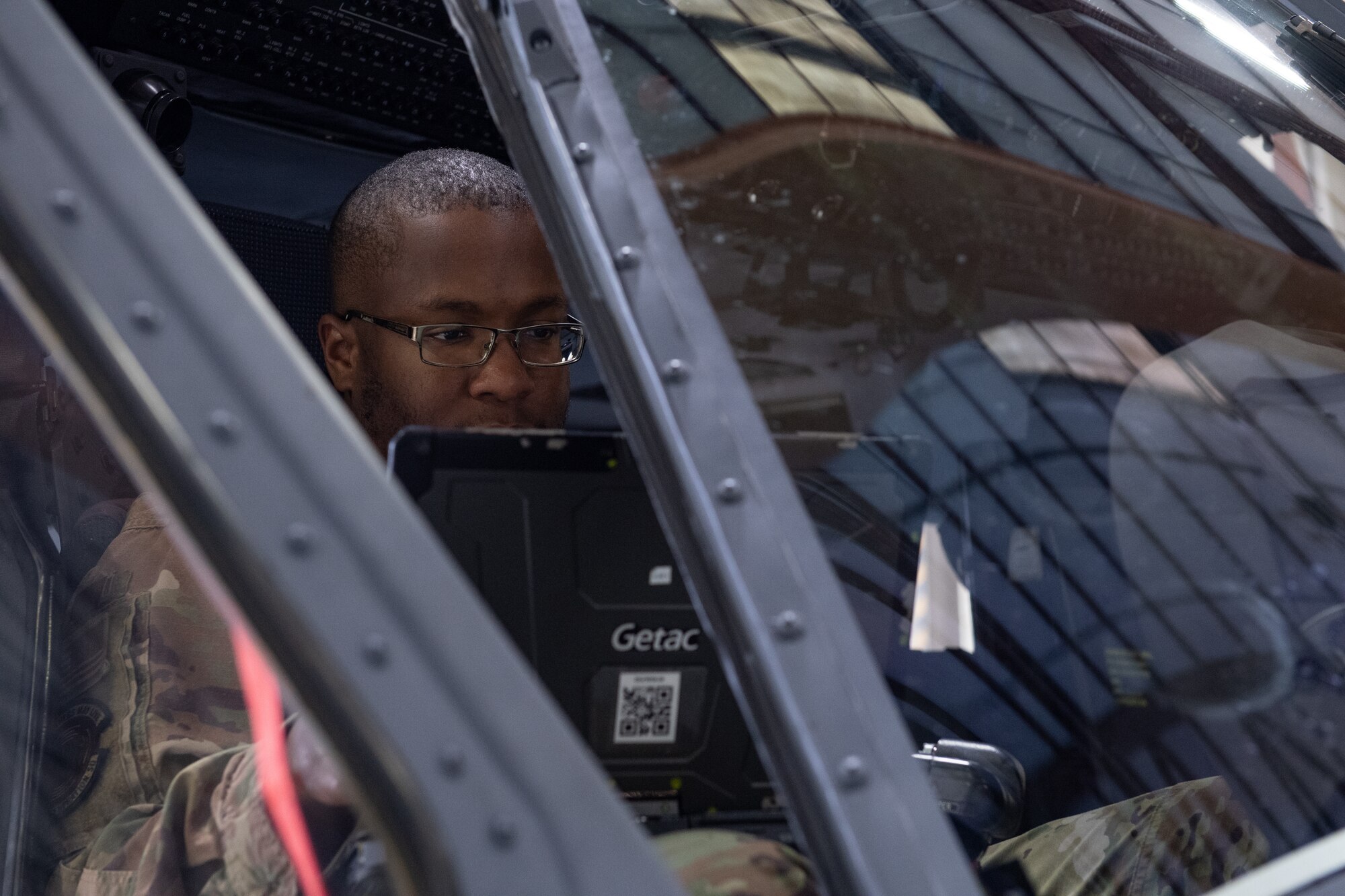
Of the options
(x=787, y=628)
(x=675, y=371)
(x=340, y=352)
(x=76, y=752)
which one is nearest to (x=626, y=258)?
(x=675, y=371)

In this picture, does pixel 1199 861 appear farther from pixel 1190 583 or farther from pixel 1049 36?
pixel 1049 36

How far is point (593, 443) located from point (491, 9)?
1.06 ft

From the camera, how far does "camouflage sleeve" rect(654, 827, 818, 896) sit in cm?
76

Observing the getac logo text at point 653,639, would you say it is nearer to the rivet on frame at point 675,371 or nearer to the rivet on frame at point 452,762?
the rivet on frame at point 675,371

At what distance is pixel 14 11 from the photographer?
0.66 m

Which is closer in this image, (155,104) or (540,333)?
(540,333)

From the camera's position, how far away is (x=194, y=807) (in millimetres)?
1012

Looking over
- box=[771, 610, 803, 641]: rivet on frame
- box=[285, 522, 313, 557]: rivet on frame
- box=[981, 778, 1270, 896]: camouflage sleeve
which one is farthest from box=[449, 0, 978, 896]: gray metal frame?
box=[981, 778, 1270, 896]: camouflage sleeve

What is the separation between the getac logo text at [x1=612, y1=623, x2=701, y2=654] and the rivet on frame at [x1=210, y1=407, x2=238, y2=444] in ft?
1.22

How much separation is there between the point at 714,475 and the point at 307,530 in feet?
0.84

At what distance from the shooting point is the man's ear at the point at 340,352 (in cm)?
172

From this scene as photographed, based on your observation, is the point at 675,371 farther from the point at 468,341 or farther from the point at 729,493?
the point at 468,341

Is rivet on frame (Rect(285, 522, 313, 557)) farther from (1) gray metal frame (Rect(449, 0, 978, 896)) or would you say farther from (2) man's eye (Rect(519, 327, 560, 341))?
(2) man's eye (Rect(519, 327, 560, 341))

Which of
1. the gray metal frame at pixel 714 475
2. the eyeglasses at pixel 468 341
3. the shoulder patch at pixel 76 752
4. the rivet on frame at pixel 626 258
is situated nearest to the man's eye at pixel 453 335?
the eyeglasses at pixel 468 341
